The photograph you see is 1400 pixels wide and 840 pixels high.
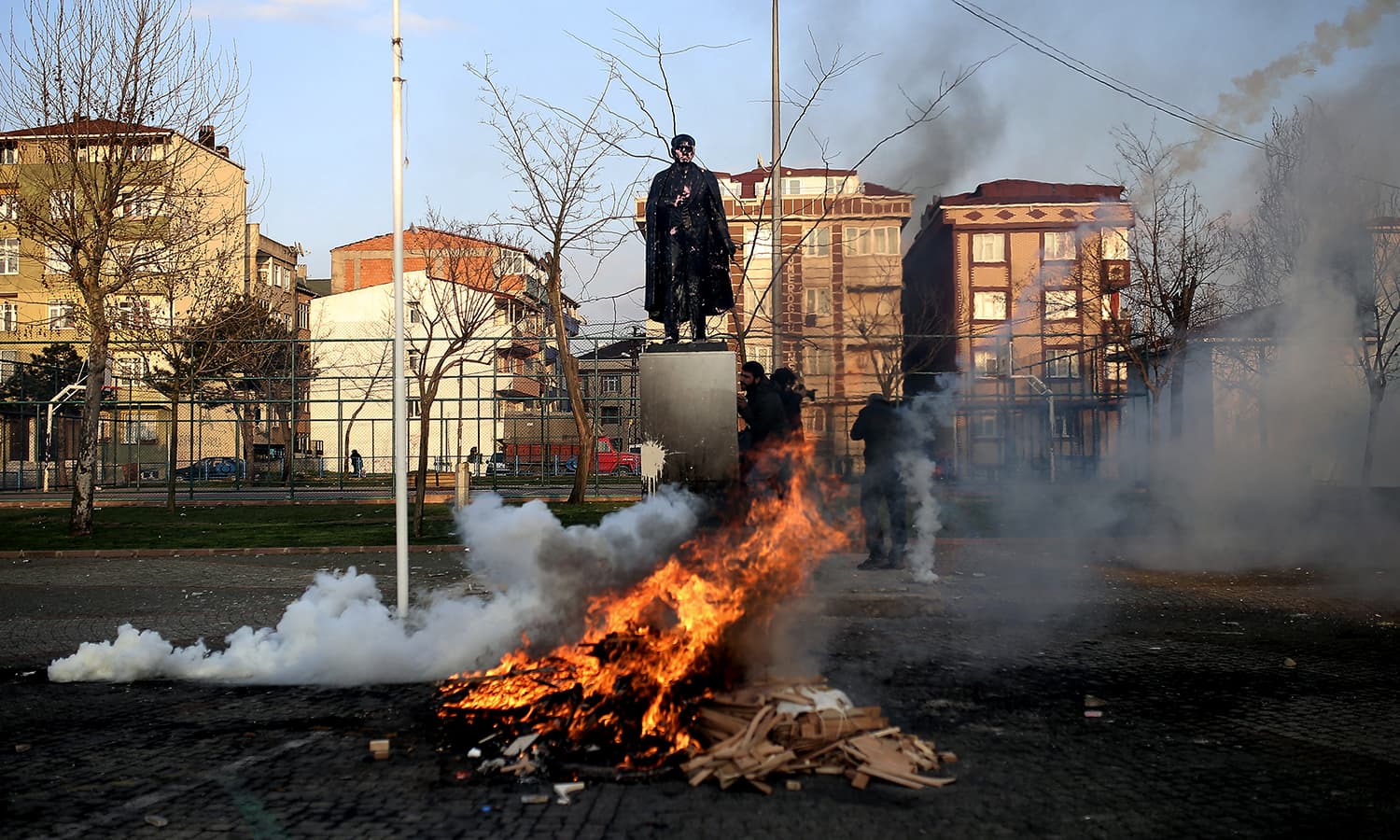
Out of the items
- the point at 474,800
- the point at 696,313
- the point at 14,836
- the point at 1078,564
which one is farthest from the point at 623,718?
the point at 1078,564

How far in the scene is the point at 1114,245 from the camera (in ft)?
80.7

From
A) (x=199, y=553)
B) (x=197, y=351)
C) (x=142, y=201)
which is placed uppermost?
(x=142, y=201)

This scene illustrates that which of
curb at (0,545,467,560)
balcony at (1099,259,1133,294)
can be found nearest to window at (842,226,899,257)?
balcony at (1099,259,1133,294)

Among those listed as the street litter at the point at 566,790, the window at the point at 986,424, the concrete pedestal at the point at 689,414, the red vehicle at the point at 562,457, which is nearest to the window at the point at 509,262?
the red vehicle at the point at 562,457

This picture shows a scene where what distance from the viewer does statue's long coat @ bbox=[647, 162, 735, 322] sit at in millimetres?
8914

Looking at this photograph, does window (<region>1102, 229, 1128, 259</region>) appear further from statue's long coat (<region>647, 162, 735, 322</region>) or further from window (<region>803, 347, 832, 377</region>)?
statue's long coat (<region>647, 162, 735, 322</region>)

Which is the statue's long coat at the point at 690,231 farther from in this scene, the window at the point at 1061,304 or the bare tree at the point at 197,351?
the window at the point at 1061,304

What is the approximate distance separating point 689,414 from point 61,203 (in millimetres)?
13769

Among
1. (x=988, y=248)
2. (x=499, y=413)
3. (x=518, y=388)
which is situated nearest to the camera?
(x=988, y=248)

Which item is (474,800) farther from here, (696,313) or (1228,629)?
(1228,629)

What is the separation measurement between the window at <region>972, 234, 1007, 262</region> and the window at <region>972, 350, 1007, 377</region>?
2.49 metres

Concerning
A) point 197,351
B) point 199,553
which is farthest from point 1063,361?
point 197,351

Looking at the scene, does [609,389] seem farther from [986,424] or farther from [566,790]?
[566,790]

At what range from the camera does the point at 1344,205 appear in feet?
51.1
